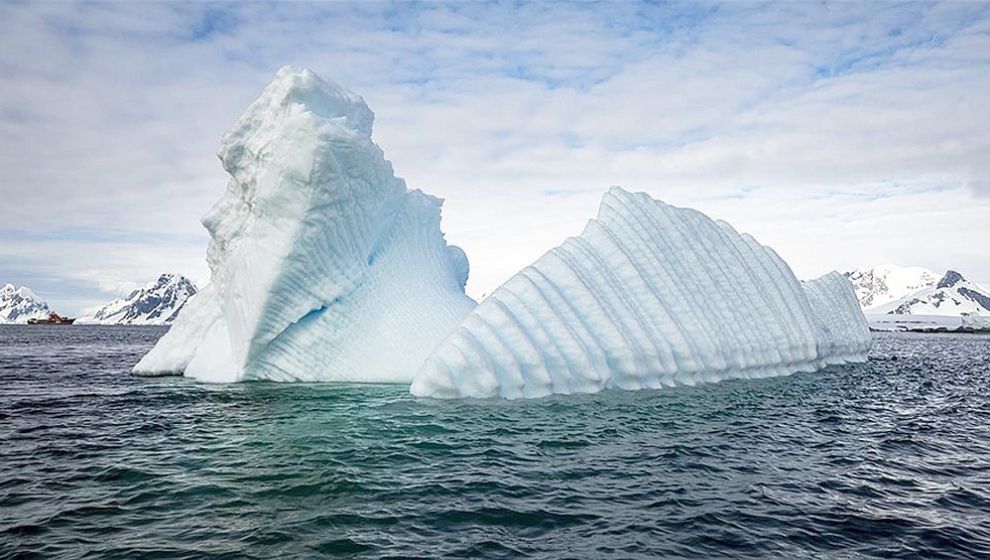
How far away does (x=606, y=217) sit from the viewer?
62.9 feet

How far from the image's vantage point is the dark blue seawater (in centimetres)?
657

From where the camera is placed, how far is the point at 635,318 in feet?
54.9

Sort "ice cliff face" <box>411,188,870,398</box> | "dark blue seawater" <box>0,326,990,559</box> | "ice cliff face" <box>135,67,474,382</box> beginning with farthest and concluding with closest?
"ice cliff face" <box>135,67,474,382</box> → "ice cliff face" <box>411,188,870,398</box> → "dark blue seawater" <box>0,326,990,559</box>

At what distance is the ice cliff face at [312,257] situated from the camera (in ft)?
58.5

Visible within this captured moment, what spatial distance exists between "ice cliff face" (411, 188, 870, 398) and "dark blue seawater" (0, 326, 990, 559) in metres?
0.95

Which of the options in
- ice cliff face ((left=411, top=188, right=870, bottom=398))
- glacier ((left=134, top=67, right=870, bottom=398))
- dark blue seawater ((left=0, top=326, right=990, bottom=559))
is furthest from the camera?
glacier ((left=134, top=67, right=870, bottom=398))

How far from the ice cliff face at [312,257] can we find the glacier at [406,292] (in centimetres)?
5

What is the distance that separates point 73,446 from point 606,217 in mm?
13891

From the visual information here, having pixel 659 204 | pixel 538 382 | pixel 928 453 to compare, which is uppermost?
pixel 659 204

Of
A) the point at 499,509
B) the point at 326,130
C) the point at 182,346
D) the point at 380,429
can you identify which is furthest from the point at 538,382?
the point at 182,346

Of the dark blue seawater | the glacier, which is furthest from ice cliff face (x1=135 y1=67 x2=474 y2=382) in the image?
the dark blue seawater

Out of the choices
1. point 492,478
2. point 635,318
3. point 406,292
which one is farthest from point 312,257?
point 492,478

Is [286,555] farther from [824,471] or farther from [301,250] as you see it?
[301,250]

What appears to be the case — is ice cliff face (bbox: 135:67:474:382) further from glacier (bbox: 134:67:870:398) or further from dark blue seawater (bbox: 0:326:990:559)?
dark blue seawater (bbox: 0:326:990:559)
